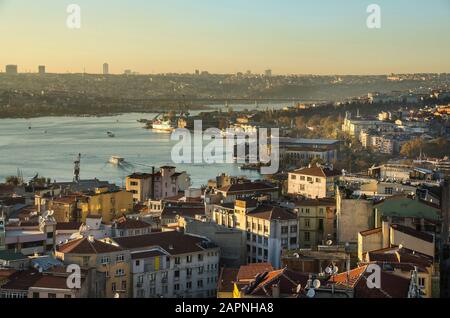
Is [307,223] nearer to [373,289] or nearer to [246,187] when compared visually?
[246,187]

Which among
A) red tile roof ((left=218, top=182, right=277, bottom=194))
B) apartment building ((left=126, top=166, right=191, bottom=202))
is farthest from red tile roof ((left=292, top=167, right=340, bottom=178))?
apartment building ((left=126, top=166, right=191, bottom=202))

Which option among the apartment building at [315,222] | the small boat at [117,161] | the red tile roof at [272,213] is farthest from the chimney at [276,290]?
the small boat at [117,161]

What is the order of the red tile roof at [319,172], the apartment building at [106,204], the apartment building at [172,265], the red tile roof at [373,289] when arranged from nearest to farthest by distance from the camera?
the red tile roof at [373,289]
the apartment building at [172,265]
the apartment building at [106,204]
the red tile roof at [319,172]

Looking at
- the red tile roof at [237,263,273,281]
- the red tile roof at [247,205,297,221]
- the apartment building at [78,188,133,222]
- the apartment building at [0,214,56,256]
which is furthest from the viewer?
the apartment building at [78,188,133,222]

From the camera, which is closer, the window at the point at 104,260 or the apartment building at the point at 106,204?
the window at the point at 104,260

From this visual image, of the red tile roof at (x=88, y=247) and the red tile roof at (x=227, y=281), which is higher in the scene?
the red tile roof at (x=88, y=247)

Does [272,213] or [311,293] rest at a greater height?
[311,293]

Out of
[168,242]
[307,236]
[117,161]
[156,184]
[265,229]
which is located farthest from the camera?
[117,161]

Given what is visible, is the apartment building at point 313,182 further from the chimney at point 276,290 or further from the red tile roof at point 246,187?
the chimney at point 276,290

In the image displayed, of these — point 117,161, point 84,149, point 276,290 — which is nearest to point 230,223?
point 276,290

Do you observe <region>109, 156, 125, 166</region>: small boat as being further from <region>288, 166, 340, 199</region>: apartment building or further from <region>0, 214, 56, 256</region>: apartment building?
<region>0, 214, 56, 256</region>: apartment building
